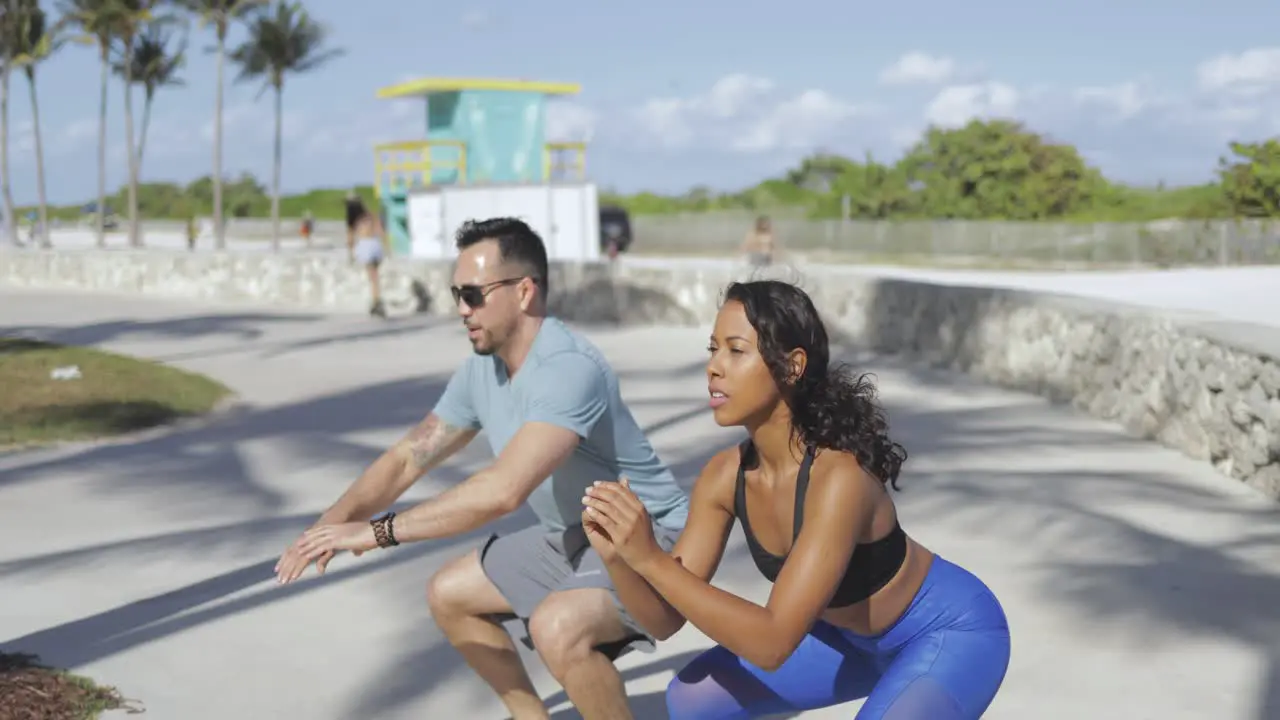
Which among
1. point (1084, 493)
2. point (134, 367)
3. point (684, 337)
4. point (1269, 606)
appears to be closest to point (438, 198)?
point (684, 337)

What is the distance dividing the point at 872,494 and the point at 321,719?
2672 mm

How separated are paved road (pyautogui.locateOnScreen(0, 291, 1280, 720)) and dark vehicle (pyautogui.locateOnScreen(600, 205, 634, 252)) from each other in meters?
33.6

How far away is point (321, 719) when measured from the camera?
5.12 metres

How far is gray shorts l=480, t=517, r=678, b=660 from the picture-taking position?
161 inches

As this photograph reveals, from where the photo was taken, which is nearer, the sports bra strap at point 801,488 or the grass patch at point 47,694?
the sports bra strap at point 801,488

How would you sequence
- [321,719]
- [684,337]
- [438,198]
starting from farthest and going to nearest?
1. [438,198]
2. [684,337]
3. [321,719]

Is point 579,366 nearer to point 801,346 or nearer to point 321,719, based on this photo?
point 801,346

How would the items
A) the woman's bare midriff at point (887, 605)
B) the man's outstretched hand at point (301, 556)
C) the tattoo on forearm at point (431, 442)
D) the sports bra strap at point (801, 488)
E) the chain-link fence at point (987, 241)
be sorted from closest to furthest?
the sports bra strap at point (801, 488) → the woman's bare midriff at point (887, 605) → the man's outstretched hand at point (301, 556) → the tattoo on forearm at point (431, 442) → the chain-link fence at point (987, 241)

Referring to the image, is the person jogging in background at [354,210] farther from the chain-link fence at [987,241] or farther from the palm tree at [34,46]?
the palm tree at [34,46]

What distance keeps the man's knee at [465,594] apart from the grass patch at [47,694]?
1.48 meters

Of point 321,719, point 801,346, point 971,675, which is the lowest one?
point 321,719

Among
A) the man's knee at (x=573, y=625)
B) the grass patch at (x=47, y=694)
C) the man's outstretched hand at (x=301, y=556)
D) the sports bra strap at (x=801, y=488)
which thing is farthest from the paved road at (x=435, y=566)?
the sports bra strap at (x=801, y=488)

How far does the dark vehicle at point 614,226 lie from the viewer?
153 ft

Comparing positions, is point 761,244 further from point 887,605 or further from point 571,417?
point 887,605
